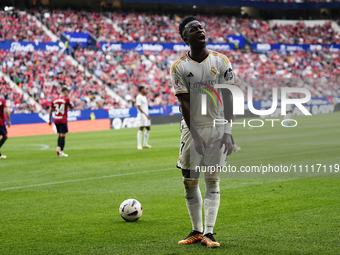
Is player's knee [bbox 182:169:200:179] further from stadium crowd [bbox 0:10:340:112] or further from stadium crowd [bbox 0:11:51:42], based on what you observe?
stadium crowd [bbox 0:11:51:42]

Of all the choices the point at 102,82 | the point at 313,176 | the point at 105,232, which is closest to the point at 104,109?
the point at 102,82

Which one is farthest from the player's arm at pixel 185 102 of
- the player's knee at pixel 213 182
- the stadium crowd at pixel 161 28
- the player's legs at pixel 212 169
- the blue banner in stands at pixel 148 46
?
the blue banner in stands at pixel 148 46

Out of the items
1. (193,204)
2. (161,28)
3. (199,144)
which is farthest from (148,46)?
(199,144)

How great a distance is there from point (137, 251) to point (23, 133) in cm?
2495

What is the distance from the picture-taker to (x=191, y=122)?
16.5 ft

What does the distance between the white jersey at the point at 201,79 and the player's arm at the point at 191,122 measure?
0.05 m

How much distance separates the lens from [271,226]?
231 inches

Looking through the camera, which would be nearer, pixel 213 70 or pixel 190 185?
pixel 213 70

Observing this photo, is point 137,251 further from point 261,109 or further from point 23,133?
point 23,133

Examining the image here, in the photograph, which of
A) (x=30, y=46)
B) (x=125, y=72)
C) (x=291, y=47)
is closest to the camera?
(x=30, y=46)

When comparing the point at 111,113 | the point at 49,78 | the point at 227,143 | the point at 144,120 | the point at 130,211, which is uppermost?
the point at 49,78

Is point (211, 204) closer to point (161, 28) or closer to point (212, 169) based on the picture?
point (212, 169)

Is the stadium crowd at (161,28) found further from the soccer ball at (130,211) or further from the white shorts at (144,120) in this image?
the soccer ball at (130,211)

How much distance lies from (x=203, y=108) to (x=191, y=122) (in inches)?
7.9
